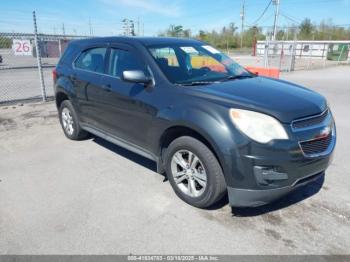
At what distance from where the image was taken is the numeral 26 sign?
837 centimetres

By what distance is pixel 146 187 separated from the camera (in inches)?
151

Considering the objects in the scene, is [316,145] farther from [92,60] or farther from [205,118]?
[92,60]

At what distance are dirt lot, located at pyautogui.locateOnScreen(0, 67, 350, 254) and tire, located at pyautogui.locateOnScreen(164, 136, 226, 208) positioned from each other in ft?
0.53

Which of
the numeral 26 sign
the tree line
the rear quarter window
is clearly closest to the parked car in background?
the rear quarter window

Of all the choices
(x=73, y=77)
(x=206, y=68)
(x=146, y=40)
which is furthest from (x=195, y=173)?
(x=73, y=77)

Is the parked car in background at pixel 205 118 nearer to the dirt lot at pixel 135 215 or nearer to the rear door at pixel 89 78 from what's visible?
the rear door at pixel 89 78

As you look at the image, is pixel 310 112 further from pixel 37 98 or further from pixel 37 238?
pixel 37 98

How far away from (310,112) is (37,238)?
113 inches

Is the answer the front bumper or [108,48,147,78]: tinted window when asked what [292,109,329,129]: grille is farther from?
[108,48,147,78]: tinted window

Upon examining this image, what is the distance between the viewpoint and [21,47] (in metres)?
8.45

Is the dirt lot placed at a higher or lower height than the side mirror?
lower

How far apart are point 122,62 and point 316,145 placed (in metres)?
2.57

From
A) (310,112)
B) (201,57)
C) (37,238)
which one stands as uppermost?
(201,57)

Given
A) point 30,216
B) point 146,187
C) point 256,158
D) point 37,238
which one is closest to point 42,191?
point 30,216
